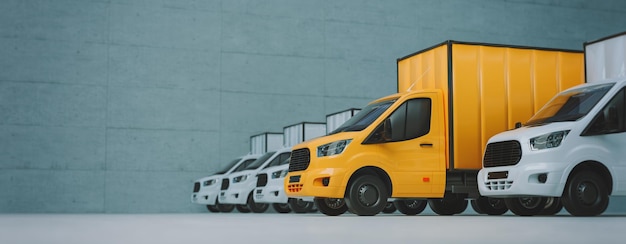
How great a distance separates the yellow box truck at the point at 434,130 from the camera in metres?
13.5

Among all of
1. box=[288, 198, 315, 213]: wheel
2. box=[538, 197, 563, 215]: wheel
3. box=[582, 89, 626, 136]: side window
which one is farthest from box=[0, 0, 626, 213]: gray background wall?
box=[582, 89, 626, 136]: side window

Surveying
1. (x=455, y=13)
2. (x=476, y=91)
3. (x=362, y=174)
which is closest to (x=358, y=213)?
(x=362, y=174)

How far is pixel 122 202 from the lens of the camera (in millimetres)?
26609

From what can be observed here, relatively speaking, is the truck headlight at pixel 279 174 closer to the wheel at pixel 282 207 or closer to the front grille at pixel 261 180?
the front grille at pixel 261 180

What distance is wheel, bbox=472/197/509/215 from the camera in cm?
1512

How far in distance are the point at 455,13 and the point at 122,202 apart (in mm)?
14000

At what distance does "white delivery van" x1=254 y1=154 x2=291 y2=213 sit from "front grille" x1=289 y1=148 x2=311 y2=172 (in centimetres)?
396

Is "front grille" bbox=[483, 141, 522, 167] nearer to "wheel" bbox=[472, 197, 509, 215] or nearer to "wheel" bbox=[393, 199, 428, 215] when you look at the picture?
"wheel" bbox=[472, 197, 509, 215]

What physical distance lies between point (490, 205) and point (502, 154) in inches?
101

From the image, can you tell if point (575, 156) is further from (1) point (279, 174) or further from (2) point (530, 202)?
(1) point (279, 174)

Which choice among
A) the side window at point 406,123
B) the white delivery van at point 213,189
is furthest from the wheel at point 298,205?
the side window at point 406,123

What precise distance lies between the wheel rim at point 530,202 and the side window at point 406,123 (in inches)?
75.4

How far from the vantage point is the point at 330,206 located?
14555 mm

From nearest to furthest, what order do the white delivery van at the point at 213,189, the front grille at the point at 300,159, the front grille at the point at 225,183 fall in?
the front grille at the point at 300,159 < the front grille at the point at 225,183 < the white delivery van at the point at 213,189
